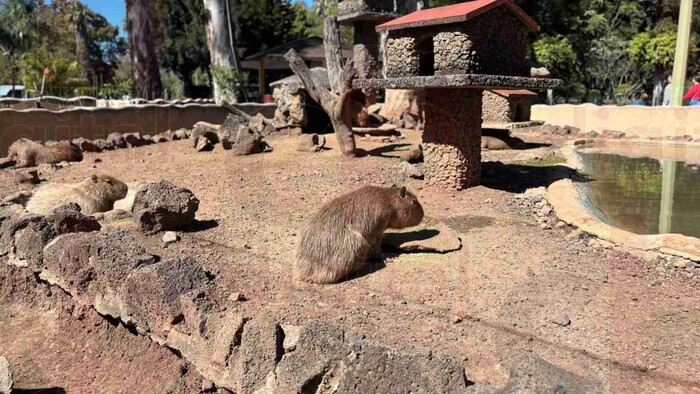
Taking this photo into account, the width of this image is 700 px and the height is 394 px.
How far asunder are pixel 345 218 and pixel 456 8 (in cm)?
347

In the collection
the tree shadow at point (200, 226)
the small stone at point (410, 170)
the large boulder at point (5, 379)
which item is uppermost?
the small stone at point (410, 170)

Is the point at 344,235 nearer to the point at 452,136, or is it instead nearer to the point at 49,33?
the point at 452,136

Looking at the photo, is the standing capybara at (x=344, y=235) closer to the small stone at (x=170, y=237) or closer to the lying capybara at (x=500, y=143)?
the small stone at (x=170, y=237)

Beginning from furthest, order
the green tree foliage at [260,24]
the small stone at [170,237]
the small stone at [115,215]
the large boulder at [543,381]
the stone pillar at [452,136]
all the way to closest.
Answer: the green tree foliage at [260,24] < the stone pillar at [452,136] < the small stone at [115,215] < the small stone at [170,237] < the large boulder at [543,381]

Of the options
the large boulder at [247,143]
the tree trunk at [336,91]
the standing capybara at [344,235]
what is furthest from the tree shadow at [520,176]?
the large boulder at [247,143]

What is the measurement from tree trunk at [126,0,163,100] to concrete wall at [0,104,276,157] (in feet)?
16.4

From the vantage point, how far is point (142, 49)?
55.8ft

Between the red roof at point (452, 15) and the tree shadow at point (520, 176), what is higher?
the red roof at point (452, 15)

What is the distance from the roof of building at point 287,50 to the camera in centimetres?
2327

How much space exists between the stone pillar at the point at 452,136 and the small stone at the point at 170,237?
10.9 feet

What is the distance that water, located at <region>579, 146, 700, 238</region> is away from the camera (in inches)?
223

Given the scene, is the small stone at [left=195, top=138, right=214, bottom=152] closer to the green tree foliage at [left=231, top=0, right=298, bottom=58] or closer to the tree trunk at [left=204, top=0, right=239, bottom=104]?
the tree trunk at [left=204, top=0, right=239, bottom=104]

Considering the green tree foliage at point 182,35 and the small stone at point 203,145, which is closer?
the small stone at point 203,145

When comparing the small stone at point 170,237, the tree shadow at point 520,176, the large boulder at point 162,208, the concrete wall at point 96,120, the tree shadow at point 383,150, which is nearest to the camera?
the small stone at point 170,237
